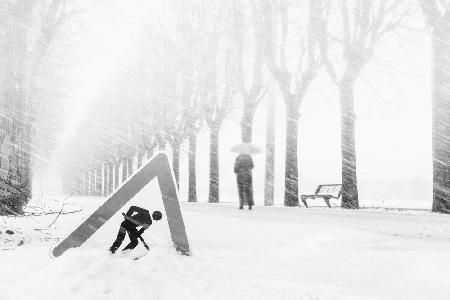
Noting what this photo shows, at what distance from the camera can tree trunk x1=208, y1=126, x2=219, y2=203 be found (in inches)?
992

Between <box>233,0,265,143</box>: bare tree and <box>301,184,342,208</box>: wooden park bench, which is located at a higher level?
<box>233,0,265,143</box>: bare tree

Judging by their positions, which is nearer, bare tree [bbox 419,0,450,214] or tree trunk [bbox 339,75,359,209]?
bare tree [bbox 419,0,450,214]

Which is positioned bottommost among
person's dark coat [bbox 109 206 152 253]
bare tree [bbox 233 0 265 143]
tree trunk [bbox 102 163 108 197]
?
tree trunk [bbox 102 163 108 197]

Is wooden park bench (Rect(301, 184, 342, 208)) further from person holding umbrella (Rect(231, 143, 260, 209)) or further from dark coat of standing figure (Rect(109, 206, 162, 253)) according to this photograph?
dark coat of standing figure (Rect(109, 206, 162, 253))

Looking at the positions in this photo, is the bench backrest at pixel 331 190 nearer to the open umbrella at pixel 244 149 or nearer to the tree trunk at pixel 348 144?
the tree trunk at pixel 348 144

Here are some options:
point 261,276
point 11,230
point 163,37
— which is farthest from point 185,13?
point 261,276

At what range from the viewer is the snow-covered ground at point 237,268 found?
413 cm

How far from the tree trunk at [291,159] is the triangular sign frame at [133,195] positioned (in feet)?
46.9

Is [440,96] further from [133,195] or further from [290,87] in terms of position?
[133,195]

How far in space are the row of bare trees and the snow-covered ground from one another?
20.8ft

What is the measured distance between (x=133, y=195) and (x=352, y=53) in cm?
1301

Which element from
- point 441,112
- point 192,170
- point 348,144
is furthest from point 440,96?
point 192,170

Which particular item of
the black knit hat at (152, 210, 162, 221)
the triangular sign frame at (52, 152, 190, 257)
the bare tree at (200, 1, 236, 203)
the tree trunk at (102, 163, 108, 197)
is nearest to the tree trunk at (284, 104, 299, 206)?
the bare tree at (200, 1, 236, 203)

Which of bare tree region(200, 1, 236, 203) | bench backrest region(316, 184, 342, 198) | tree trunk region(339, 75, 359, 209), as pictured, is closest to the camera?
tree trunk region(339, 75, 359, 209)
